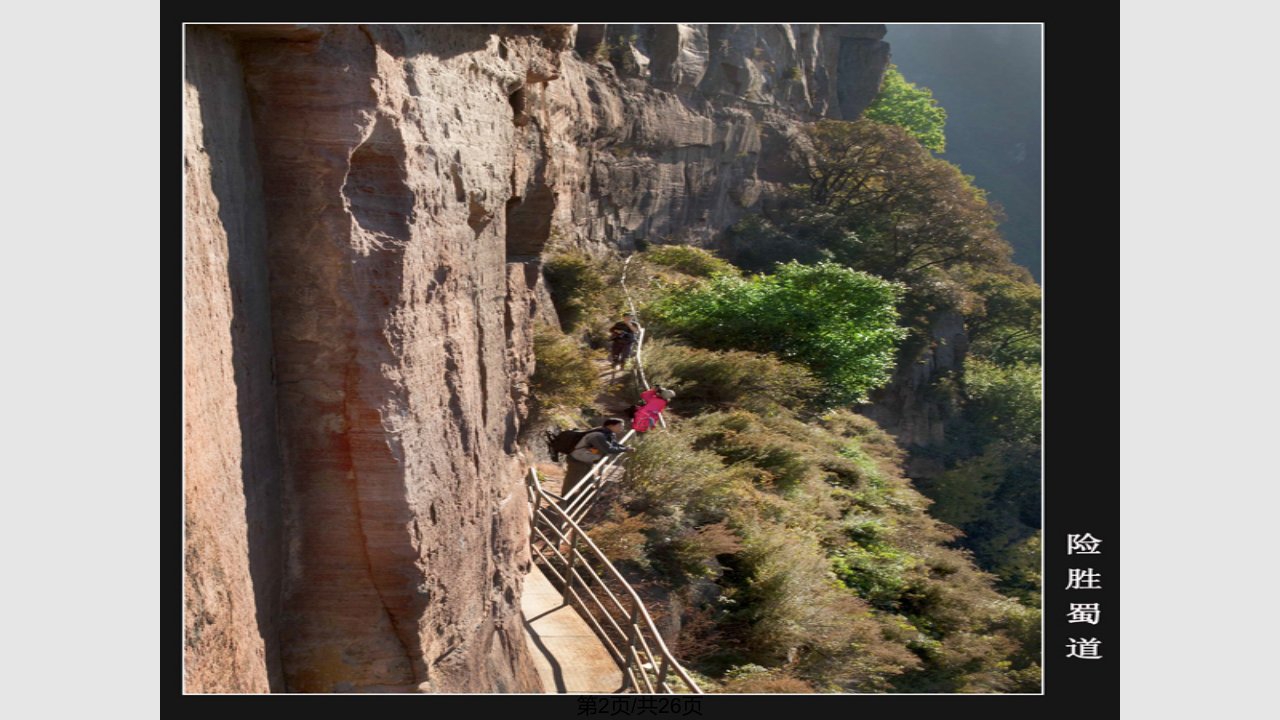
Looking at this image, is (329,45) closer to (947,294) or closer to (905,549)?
(905,549)

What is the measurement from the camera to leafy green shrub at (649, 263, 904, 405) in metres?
17.0

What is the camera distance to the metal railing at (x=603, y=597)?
6969 millimetres

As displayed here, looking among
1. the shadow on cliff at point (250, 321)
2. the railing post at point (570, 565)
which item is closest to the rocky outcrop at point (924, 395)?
the railing post at point (570, 565)

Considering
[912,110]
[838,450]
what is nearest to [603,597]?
[838,450]

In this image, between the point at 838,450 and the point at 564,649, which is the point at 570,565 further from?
the point at 838,450

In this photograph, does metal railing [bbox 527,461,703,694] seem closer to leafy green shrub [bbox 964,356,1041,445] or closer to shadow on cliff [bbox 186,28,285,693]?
shadow on cliff [bbox 186,28,285,693]

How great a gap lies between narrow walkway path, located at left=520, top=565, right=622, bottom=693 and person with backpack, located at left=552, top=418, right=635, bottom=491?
138cm

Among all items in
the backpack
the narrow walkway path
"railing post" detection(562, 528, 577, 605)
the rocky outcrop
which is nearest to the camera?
the narrow walkway path

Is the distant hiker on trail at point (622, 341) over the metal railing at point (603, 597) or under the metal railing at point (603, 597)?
over

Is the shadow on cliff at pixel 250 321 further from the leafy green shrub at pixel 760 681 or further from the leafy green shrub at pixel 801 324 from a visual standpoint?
the leafy green shrub at pixel 801 324

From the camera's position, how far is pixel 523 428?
33.6 ft

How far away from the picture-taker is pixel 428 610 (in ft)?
16.3

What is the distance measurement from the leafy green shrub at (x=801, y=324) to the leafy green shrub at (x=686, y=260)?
14.0 feet

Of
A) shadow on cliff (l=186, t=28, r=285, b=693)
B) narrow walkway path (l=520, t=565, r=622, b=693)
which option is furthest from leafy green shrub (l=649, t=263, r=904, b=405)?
shadow on cliff (l=186, t=28, r=285, b=693)
